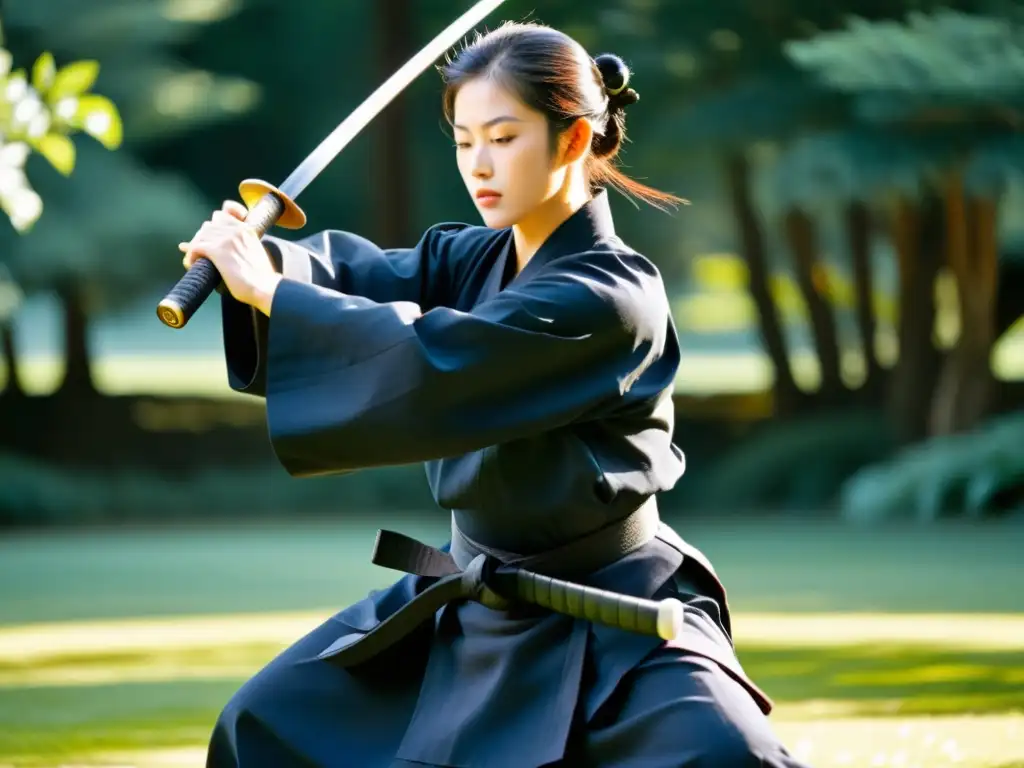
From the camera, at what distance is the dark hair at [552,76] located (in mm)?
2668

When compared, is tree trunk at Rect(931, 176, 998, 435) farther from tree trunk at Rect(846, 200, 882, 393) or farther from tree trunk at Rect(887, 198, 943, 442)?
tree trunk at Rect(846, 200, 882, 393)

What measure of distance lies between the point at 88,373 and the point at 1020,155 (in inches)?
276

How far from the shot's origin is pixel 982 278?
10617mm

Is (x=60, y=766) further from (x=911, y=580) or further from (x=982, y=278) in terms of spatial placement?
(x=982, y=278)

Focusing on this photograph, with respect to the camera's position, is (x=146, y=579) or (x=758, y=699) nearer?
(x=758, y=699)

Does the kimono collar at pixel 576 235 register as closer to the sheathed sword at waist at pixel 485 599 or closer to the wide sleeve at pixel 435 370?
the wide sleeve at pixel 435 370

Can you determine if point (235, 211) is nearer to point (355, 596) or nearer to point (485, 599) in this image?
point (485, 599)

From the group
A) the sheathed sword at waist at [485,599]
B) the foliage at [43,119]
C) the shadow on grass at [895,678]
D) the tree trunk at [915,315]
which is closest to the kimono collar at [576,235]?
the sheathed sword at waist at [485,599]

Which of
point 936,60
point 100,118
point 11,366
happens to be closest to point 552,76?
point 100,118

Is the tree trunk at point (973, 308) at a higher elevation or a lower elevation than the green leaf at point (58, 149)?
lower

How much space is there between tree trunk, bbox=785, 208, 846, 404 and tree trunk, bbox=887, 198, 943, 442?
956 mm

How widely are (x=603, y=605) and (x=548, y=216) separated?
26.7 inches

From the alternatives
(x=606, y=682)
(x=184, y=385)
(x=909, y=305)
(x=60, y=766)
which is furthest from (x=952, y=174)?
(x=184, y=385)

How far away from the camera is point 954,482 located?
9547mm
